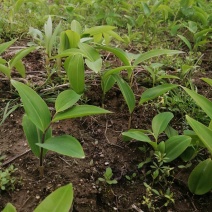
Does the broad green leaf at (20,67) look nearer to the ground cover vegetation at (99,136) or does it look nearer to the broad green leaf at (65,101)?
the ground cover vegetation at (99,136)

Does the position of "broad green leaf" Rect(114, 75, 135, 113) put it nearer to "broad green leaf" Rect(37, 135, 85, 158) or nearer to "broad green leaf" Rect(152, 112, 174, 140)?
"broad green leaf" Rect(152, 112, 174, 140)

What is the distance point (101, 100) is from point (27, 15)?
140 centimetres

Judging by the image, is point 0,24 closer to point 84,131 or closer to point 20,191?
point 84,131

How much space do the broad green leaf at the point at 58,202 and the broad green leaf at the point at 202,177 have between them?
60 centimetres

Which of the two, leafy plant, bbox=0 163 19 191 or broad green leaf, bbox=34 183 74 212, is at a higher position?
broad green leaf, bbox=34 183 74 212

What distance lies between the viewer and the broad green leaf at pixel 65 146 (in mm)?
1076

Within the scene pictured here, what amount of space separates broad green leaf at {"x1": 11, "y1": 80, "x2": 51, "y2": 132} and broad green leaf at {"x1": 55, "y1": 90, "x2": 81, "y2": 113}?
0.05 m

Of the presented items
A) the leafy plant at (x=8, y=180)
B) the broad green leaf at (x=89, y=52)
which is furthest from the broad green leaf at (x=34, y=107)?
the broad green leaf at (x=89, y=52)

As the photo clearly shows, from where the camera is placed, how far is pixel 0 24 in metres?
2.35

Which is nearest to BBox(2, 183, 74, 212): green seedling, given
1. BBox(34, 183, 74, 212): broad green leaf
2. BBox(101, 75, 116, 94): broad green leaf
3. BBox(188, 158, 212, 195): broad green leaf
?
BBox(34, 183, 74, 212): broad green leaf

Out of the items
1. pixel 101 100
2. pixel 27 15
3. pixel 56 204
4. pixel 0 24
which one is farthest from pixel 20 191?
pixel 27 15

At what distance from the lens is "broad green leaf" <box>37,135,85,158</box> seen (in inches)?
42.4

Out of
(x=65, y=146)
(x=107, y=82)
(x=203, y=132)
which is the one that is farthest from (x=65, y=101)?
(x=203, y=132)

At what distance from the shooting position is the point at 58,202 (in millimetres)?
835
